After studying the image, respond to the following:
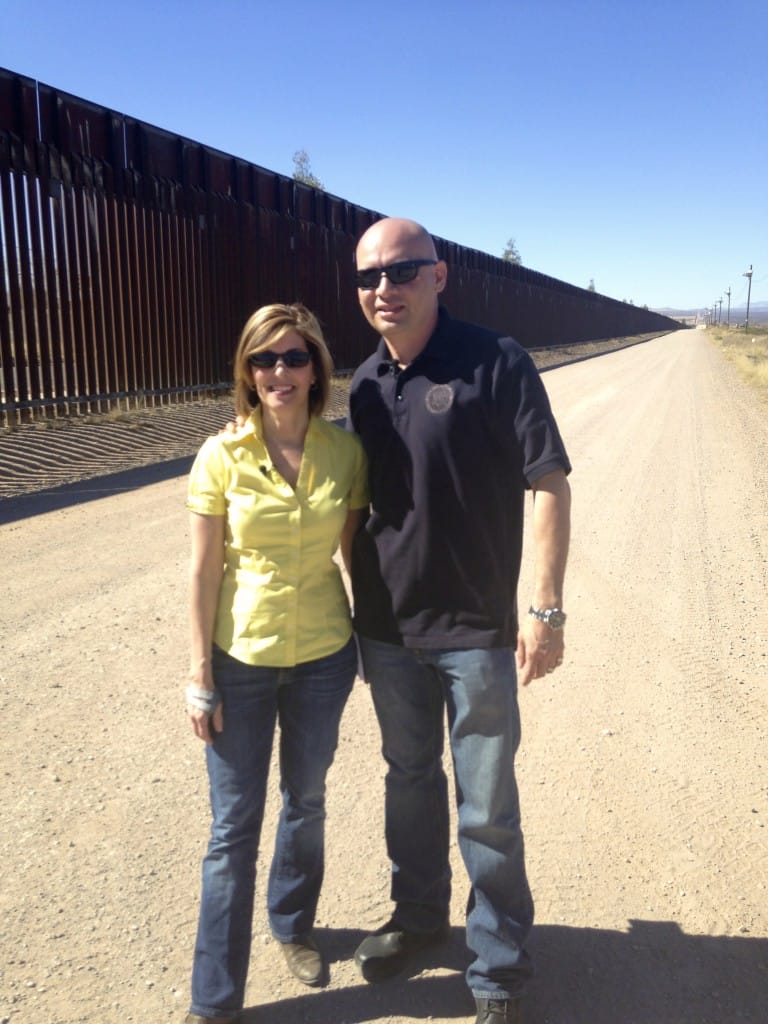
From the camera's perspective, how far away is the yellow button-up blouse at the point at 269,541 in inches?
90.9

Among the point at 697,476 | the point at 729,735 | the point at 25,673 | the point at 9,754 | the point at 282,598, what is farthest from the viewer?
the point at 697,476

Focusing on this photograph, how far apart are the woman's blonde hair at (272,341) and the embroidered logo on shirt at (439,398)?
0.29 m

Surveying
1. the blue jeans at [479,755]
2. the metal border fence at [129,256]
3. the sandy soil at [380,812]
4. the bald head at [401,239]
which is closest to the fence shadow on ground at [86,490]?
the sandy soil at [380,812]

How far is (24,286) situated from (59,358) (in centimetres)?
108

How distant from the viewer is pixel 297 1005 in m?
2.44

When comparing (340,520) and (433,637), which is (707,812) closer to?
(433,637)

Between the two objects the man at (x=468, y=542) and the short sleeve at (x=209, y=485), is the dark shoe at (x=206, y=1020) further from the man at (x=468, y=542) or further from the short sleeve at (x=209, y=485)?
the short sleeve at (x=209, y=485)

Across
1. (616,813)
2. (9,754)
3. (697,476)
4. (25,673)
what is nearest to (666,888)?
(616,813)

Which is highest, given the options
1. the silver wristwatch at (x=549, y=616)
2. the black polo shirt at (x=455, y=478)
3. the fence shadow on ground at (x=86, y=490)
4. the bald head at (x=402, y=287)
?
the bald head at (x=402, y=287)

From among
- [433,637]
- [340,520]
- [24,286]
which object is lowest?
[433,637]

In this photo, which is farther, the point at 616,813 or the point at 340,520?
the point at 616,813

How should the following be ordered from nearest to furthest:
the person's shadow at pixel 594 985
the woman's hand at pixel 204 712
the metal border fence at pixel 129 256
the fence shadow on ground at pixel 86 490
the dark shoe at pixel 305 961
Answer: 1. the woman's hand at pixel 204 712
2. the person's shadow at pixel 594 985
3. the dark shoe at pixel 305 961
4. the fence shadow on ground at pixel 86 490
5. the metal border fence at pixel 129 256

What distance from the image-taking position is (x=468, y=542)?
236 cm

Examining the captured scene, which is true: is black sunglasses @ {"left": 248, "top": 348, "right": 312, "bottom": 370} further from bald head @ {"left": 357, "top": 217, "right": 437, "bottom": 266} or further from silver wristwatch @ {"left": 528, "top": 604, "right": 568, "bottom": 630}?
silver wristwatch @ {"left": 528, "top": 604, "right": 568, "bottom": 630}
